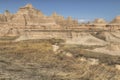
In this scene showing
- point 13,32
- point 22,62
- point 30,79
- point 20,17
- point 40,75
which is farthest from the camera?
point 20,17

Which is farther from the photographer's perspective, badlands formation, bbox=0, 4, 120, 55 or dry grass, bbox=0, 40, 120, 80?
badlands formation, bbox=0, 4, 120, 55

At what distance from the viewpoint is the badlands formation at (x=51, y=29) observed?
68269 mm

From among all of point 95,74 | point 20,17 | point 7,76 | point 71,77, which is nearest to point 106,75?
point 95,74

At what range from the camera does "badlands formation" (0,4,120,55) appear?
2688 inches

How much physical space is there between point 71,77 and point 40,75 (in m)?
2.27

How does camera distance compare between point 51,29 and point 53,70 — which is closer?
point 53,70

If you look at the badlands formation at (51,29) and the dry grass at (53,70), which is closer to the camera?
the dry grass at (53,70)

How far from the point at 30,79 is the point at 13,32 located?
70.9 m

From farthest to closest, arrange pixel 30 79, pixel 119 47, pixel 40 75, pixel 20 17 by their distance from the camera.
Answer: pixel 20 17, pixel 119 47, pixel 40 75, pixel 30 79

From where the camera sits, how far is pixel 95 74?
19.1m

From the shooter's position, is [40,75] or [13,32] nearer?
[40,75]

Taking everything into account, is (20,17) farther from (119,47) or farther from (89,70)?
(89,70)

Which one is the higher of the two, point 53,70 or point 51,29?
point 53,70

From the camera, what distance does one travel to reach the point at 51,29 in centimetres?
9938
